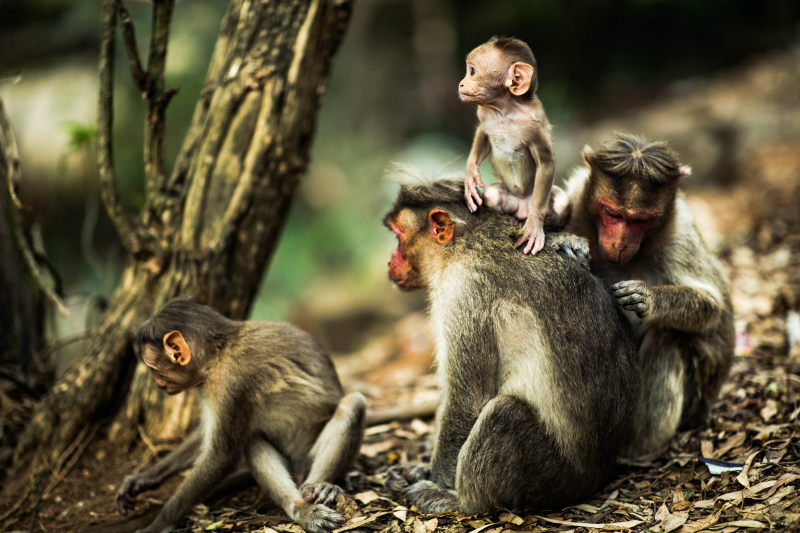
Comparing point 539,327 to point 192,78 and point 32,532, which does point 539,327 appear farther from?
point 192,78

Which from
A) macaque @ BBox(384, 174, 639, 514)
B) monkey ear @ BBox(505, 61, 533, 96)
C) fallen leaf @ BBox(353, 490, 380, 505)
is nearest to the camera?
monkey ear @ BBox(505, 61, 533, 96)

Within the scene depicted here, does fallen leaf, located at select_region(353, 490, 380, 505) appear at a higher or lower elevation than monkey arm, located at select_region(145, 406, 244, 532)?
lower

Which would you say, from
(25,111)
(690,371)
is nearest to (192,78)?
(25,111)

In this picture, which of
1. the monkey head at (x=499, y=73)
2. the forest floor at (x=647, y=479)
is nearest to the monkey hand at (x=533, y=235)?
the monkey head at (x=499, y=73)

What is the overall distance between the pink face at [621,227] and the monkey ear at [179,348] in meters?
3.03

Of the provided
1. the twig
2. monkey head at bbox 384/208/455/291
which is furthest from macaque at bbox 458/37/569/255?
the twig

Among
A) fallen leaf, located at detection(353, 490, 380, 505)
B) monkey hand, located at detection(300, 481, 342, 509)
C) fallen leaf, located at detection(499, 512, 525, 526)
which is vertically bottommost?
fallen leaf, located at detection(353, 490, 380, 505)

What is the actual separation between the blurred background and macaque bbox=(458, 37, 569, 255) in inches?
229

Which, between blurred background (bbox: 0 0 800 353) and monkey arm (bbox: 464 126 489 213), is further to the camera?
blurred background (bbox: 0 0 800 353)

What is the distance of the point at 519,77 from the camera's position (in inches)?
172

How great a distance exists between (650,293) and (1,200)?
18.4 feet

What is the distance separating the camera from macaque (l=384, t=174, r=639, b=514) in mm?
4457

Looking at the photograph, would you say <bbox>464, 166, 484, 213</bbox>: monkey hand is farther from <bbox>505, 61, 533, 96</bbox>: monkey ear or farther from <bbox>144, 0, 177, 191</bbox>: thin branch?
<bbox>144, 0, 177, 191</bbox>: thin branch

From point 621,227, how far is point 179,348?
3.20 metres
